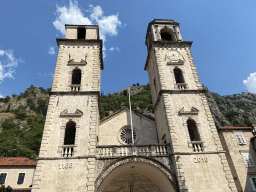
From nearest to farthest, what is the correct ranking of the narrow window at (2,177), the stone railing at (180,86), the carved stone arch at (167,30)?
the stone railing at (180,86)
the carved stone arch at (167,30)
the narrow window at (2,177)

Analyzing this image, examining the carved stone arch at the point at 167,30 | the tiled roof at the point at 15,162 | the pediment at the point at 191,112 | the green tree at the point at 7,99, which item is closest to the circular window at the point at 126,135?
the pediment at the point at 191,112

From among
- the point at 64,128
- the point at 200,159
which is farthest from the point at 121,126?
the point at 200,159

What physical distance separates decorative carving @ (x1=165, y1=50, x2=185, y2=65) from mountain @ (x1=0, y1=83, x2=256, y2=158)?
37678 millimetres

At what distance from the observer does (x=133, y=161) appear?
1290 centimetres

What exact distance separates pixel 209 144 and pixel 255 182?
31.4 feet

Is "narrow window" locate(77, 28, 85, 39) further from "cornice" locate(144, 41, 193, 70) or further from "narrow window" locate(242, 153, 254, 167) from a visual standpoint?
"narrow window" locate(242, 153, 254, 167)

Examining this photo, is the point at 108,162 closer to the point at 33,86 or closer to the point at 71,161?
the point at 71,161

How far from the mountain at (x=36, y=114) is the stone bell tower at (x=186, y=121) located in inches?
1482

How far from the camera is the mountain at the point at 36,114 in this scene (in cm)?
Result: 4692

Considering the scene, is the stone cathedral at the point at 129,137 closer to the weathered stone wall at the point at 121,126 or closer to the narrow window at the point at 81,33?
the weathered stone wall at the point at 121,126

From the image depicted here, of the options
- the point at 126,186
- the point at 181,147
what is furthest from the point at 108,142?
the point at 181,147

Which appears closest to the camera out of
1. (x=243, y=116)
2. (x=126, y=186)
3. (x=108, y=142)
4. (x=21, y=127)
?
(x=126, y=186)

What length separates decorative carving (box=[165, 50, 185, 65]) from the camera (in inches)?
710

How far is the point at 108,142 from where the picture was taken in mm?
18062
